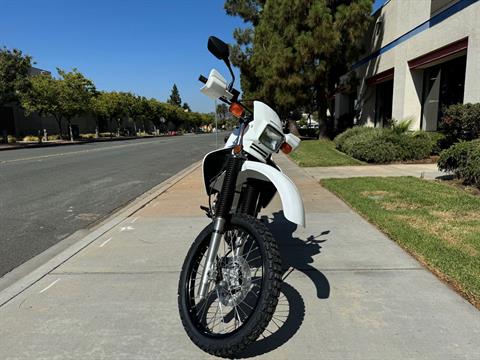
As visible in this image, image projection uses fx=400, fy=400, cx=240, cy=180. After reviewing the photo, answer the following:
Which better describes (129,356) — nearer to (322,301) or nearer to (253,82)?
(322,301)

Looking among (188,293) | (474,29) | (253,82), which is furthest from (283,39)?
(188,293)

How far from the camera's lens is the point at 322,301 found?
328 centimetres

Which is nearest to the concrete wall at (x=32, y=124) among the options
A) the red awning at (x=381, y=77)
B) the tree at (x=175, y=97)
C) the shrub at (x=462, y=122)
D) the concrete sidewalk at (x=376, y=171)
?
the red awning at (x=381, y=77)

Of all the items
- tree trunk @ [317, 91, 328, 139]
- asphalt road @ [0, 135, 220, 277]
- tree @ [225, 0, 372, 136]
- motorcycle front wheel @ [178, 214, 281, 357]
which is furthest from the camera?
tree trunk @ [317, 91, 328, 139]

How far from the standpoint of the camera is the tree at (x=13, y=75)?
31.7 metres

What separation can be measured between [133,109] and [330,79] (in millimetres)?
43660

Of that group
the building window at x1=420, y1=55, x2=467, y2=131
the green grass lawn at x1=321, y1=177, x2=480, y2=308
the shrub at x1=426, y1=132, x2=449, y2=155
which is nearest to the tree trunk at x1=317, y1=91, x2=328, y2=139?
the building window at x1=420, y1=55, x2=467, y2=131

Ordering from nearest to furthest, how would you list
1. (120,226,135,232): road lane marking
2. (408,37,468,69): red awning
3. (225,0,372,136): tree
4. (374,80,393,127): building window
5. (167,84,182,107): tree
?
(120,226,135,232): road lane marking < (408,37,468,69): red awning < (225,0,372,136): tree < (374,80,393,127): building window < (167,84,182,107): tree

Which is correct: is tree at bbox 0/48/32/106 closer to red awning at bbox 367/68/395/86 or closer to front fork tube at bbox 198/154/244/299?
red awning at bbox 367/68/395/86

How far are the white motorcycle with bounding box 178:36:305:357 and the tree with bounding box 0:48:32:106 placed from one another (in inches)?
1368

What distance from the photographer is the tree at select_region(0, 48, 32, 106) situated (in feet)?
104

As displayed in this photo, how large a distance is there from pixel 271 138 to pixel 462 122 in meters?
10.4

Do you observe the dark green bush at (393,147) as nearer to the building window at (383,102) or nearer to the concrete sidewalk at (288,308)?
the building window at (383,102)

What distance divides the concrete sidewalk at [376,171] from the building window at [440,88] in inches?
178
